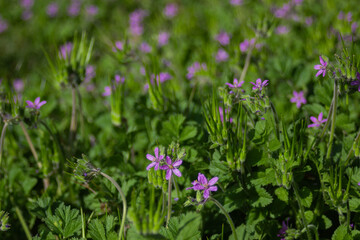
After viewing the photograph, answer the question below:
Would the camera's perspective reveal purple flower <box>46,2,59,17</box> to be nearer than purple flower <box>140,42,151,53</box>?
No

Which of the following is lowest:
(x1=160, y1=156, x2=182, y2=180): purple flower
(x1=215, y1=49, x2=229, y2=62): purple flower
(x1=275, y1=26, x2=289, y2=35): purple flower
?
(x1=160, y1=156, x2=182, y2=180): purple flower

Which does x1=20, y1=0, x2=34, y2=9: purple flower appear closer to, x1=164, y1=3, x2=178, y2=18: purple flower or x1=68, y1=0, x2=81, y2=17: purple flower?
x1=68, y1=0, x2=81, y2=17: purple flower

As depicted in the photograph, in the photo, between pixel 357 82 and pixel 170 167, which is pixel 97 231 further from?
pixel 357 82

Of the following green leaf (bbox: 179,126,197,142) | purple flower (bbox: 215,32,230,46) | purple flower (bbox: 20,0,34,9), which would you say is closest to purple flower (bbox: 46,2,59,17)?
purple flower (bbox: 20,0,34,9)

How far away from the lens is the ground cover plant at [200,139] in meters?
1.78

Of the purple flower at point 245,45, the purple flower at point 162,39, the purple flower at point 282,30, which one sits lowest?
the purple flower at point 245,45

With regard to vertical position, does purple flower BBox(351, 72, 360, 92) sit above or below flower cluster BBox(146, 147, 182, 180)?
above

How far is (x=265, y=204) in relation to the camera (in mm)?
1776

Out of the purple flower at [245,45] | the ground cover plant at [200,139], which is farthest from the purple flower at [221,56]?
the purple flower at [245,45]

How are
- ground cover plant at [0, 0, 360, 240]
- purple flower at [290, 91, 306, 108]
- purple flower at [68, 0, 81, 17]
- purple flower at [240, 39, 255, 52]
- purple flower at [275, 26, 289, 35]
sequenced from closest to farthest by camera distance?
1. ground cover plant at [0, 0, 360, 240]
2. purple flower at [290, 91, 306, 108]
3. purple flower at [240, 39, 255, 52]
4. purple flower at [275, 26, 289, 35]
5. purple flower at [68, 0, 81, 17]

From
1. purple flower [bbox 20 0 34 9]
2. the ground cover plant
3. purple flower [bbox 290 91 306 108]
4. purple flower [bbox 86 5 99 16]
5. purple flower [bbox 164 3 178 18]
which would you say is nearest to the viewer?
the ground cover plant

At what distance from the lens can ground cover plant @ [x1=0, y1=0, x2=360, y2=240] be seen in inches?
70.0

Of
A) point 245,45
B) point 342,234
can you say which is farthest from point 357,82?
point 245,45

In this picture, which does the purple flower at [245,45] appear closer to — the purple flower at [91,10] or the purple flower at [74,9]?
the purple flower at [91,10]
